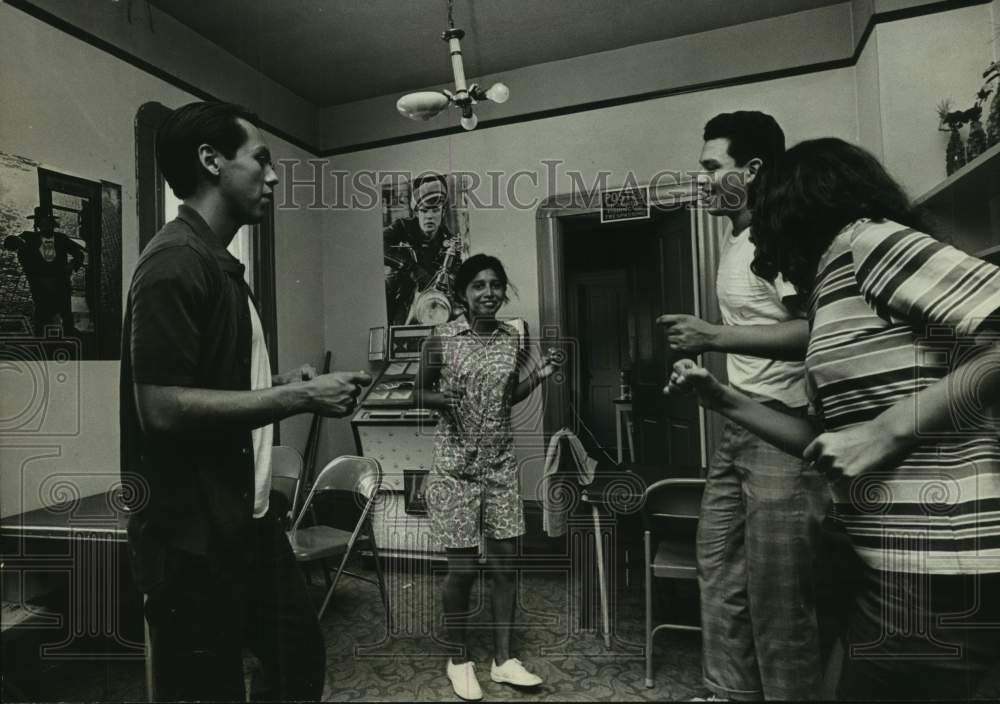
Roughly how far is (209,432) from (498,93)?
3.09 ft

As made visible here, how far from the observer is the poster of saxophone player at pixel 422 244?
4.07ft

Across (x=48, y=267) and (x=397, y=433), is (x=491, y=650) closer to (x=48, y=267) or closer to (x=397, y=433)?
(x=397, y=433)

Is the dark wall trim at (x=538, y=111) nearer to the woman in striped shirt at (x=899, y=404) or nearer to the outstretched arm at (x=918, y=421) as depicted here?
the woman in striped shirt at (x=899, y=404)

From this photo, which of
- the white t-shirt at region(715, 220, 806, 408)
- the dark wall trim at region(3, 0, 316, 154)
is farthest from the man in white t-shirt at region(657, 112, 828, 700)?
the dark wall trim at region(3, 0, 316, 154)

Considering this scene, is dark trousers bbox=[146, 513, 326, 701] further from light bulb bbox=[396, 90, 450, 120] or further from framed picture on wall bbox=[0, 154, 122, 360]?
light bulb bbox=[396, 90, 450, 120]

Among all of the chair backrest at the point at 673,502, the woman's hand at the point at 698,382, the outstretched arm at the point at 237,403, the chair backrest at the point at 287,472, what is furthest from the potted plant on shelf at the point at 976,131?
the chair backrest at the point at 287,472

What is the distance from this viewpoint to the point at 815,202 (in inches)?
33.6

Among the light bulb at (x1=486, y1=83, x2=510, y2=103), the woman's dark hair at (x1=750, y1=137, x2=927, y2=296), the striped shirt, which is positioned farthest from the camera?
the light bulb at (x1=486, y1=83, x2=510, y2=103)

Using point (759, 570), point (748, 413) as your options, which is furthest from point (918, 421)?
point (759, 570)

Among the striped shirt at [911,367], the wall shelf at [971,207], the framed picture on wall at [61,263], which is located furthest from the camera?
the framed picture on wall at [61,263]

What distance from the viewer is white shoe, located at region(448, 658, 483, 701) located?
4.25 feet

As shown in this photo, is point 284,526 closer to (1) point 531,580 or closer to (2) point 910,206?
(1) point 531,580

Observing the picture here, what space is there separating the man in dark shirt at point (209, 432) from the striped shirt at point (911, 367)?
0.78 meters

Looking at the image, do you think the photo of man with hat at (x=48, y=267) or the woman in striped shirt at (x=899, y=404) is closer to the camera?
the woman in striped shirt at (x=899, y=404)
